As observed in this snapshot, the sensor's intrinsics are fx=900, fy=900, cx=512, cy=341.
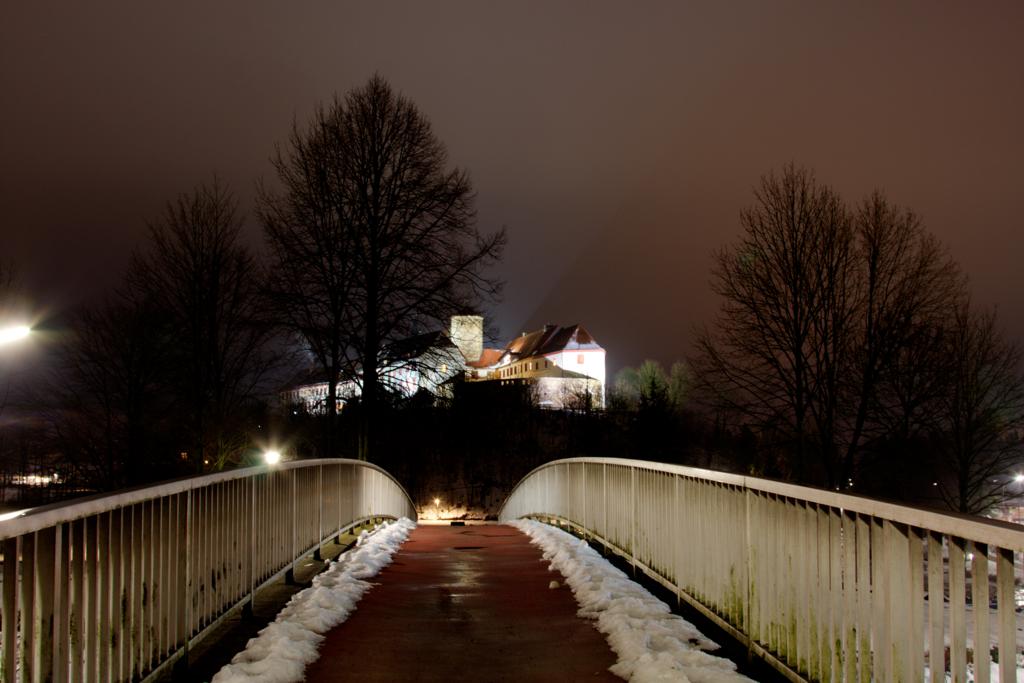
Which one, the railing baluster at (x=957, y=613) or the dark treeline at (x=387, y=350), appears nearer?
the railing baluster at (x=957, y=613)

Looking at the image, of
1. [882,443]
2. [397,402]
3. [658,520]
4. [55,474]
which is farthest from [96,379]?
[658,520]

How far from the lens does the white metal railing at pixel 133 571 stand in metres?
3.43

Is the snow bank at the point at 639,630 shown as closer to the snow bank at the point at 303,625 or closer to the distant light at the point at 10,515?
the snow bank at the point at 303,625

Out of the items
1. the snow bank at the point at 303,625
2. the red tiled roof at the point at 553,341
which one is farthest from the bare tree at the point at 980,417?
the red tiled roof at the point at 553,341

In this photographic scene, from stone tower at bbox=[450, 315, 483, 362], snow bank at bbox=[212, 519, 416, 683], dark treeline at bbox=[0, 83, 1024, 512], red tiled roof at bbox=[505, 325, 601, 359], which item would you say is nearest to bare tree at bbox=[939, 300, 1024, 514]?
dark treeline at bbox=[0, 83, 1024, 512]

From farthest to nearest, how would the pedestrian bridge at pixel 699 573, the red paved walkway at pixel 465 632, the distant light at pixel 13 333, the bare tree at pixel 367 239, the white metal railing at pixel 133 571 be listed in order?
the bare tree at pixel 367 239 → the distant light at pixel 13 333 → the red paved walkway at pixel 465 632 → the white metal railing at pixel 133 571 → the pedestrian bridge at pixel 699 573

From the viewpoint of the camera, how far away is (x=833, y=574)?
4391 millimetres

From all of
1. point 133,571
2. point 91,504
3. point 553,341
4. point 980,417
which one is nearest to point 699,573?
point 133,571

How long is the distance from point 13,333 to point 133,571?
13.8 ft

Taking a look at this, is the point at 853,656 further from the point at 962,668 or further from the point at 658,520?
the point at 658,520

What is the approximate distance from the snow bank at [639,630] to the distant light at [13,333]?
537cm

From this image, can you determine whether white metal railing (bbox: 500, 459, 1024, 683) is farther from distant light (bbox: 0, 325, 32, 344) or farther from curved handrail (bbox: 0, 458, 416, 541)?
distant light (bbox: 0, 325, 32, 344)

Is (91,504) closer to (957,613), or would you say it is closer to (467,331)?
(957,613)

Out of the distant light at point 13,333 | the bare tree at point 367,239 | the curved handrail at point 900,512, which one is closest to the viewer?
the curved handrail at point 900,512
